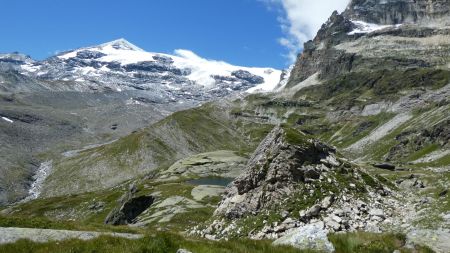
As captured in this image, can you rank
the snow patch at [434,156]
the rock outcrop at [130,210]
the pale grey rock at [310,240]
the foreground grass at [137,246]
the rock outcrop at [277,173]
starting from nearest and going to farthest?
the foreground grass at [137,246], the pale grey rock at [310,240], the rock outcrop at [277,173], the rock outcrop at [130,210], the snow patch at [434,156]

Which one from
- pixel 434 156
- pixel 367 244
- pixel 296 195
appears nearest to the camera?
pixel 367 244

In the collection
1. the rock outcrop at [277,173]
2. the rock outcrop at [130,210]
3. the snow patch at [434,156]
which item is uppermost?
the snow patch at [434,156]

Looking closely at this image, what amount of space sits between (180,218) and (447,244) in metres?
58.3

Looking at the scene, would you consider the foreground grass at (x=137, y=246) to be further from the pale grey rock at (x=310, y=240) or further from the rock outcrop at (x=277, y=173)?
the rock outcrop at (x=277, y=173)

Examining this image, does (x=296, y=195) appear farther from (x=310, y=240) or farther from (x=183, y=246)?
(x=183, y=246)

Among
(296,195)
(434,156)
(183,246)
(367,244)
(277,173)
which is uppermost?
(434,156)

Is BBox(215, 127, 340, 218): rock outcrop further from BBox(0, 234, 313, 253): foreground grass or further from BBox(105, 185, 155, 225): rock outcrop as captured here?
BBox(105, 185, 155, 225): rock outcrop

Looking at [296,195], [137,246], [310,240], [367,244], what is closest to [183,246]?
[137,246]

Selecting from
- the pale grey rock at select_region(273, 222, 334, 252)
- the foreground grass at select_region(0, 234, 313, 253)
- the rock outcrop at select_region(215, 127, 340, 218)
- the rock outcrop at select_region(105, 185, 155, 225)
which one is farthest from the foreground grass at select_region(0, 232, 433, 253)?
the rock outcrop at select_region(105, 185, 155, 225)

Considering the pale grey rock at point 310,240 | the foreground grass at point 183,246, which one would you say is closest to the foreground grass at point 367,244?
the foreground grass at point 183,246

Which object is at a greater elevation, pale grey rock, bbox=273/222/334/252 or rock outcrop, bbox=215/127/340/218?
rock outcrop, bbox=215/127/340/218

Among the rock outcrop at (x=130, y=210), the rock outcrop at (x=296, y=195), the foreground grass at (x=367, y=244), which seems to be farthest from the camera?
the rock outcrop at (x=130, y=210)

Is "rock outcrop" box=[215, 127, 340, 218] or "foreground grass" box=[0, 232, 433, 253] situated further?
"rock outcrop" box=[215, 127, 340, 218]

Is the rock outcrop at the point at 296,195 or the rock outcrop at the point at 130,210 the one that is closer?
the rock outcrop at the point at 296,195
